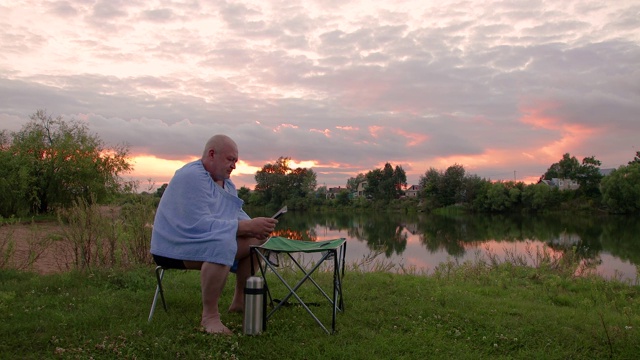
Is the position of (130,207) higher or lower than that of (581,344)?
higher

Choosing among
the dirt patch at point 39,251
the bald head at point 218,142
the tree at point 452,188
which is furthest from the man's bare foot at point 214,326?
the tree at point 452,188

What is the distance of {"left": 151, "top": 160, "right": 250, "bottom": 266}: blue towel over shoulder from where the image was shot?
2.77 meters

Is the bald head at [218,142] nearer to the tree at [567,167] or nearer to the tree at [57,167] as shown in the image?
the tree at [57,167]

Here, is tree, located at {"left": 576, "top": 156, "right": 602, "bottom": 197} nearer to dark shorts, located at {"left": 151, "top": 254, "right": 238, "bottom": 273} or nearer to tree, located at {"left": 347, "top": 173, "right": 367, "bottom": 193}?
tree, located at {"left": 347, "top": 173, "right": 367, "bottom": 193}

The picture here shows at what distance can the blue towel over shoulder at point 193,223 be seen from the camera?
2.77 meters

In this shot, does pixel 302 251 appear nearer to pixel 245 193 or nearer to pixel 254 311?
pixel 254 311

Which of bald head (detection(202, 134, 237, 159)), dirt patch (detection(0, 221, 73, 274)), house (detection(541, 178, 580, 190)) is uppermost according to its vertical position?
house (detection(541, 178, 580, 190))

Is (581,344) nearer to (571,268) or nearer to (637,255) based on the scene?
(571,268)

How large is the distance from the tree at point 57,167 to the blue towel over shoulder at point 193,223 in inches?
523

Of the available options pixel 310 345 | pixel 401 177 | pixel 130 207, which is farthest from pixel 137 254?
pixel 401 177

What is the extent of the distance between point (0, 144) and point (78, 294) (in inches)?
588

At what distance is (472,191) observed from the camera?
168ft

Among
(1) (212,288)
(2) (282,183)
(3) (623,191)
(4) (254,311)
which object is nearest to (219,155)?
(1) (212,288)

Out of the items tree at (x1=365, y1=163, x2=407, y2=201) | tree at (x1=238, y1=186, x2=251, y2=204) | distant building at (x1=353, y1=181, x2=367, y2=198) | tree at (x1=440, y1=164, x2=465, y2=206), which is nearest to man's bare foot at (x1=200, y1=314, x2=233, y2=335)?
tree at (x1=238, y1=186, x2=251, y2=204)
